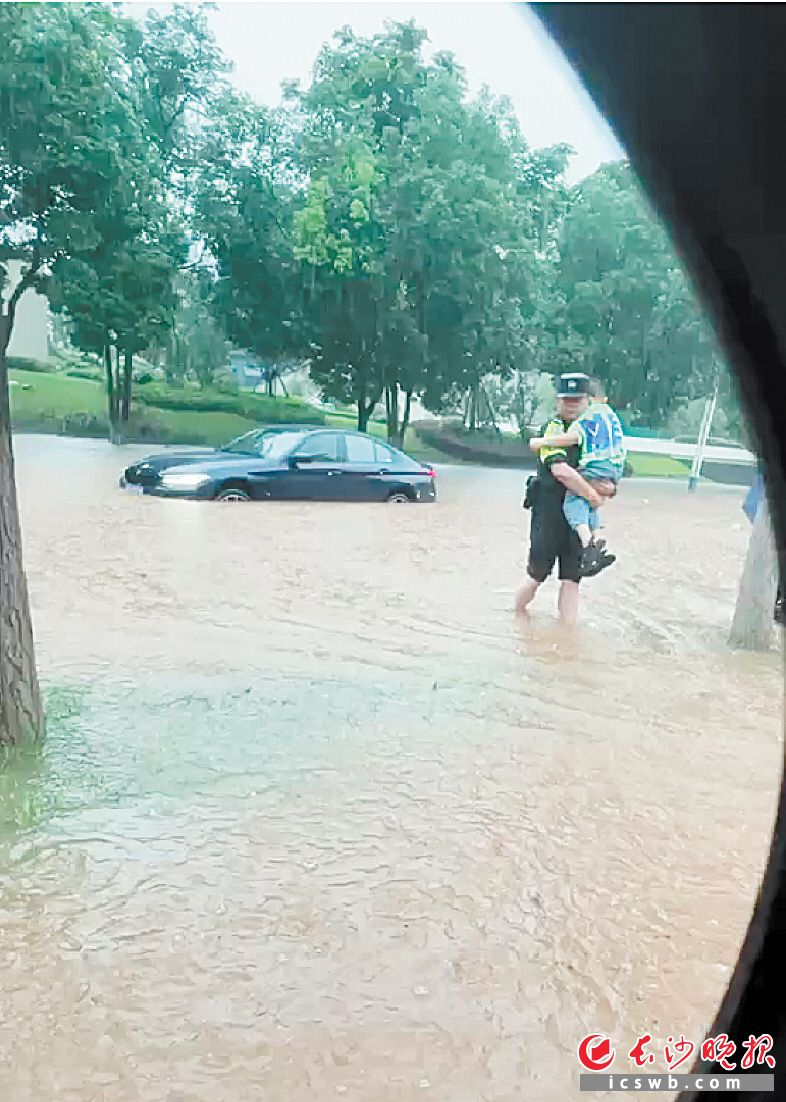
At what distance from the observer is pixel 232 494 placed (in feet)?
7.72

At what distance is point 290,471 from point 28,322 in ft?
2.43

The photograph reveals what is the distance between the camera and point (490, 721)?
1901 mm

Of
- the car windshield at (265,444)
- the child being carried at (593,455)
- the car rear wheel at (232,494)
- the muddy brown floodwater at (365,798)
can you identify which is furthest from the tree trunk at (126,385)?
the child being carried at (593,455)

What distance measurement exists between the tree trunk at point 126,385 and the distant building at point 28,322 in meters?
0.16

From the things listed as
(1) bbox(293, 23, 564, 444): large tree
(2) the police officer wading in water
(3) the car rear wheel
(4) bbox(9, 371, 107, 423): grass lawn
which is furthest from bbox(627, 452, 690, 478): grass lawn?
(4) bbox(9, 371, 107, 423): grass lawn

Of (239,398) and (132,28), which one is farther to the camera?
(239,398)

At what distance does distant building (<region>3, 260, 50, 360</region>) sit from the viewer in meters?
1.67

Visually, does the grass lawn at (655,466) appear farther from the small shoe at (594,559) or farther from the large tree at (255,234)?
the large tree at (255,234)

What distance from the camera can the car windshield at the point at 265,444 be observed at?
214 cm

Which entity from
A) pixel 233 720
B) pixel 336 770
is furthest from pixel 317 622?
pixel 336 770

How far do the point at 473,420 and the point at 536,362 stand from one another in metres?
0.25

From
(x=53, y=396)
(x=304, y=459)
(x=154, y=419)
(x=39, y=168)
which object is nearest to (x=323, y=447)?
(x=304, y=459)

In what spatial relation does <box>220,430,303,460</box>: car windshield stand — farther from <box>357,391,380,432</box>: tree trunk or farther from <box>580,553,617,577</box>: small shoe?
<box>580,553,617,577</box>: small shoe

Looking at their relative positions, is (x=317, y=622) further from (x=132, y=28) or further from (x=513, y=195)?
(x=132, y=28)
